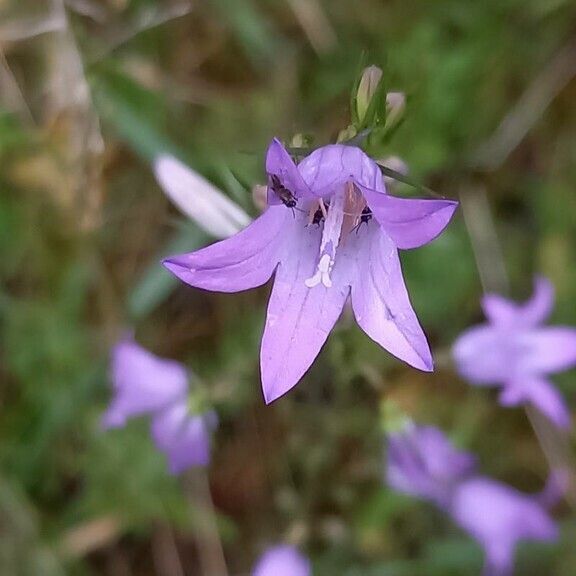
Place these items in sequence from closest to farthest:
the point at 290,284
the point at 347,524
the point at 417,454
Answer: the point at 290,284 < the point at 417,454 < the point at 347,524

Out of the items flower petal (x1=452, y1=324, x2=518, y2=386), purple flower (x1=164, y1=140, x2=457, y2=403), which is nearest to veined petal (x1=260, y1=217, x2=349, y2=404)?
purple flower (x1=164, y1=140, x2=457, y2=403)

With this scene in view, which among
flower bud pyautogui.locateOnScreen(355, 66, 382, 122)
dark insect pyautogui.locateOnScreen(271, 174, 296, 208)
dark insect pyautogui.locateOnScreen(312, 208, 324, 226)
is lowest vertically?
dark insect pyautogui.locateOnScreen(271, 174, 296, 208)

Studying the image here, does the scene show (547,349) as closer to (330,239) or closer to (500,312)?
(500,312)

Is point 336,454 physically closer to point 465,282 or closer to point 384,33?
point 465,282

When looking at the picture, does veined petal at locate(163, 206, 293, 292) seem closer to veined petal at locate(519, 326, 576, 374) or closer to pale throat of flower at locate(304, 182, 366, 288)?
pale throat of flower at locate(304, 182, 366, 288)

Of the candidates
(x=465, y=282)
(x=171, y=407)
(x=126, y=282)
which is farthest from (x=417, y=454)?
(x=126, y=282)

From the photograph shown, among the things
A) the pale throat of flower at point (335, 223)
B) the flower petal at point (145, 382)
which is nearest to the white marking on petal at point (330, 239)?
the pale throat of flower at point (335, 223)
